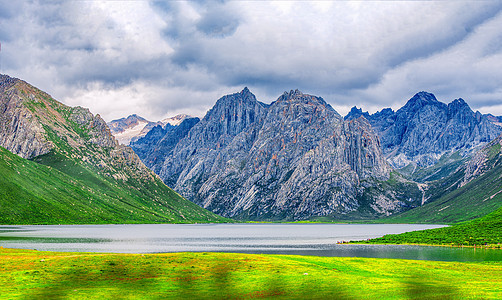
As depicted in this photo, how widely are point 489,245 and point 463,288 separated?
107966 millimetres

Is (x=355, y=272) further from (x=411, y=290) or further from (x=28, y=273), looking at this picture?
(x=28, y=273)

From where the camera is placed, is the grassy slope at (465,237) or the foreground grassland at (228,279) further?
the grassy slope at (465,237)

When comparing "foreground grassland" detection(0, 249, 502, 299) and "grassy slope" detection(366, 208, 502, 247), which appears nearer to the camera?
"foreground grassland" detection(0, 249, 502, 299)

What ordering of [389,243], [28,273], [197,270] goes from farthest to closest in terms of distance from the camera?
[389,243] < [197,270] < [28,273]

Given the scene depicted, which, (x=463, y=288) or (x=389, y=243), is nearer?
(x=463, y=288)

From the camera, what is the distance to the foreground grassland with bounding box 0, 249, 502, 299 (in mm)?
48125

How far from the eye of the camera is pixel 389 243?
168750 millimetres

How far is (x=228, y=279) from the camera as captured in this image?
198 ft

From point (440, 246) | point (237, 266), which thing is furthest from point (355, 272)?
point (440, 246)

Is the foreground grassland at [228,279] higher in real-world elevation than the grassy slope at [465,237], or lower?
lower

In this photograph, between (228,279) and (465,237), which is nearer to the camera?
(228,279)

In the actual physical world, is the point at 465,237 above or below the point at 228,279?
above

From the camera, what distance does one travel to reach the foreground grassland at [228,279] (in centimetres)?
4812

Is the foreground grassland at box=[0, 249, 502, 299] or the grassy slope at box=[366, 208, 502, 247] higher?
the grassy slope at box=[366, 208, 502, 247]
